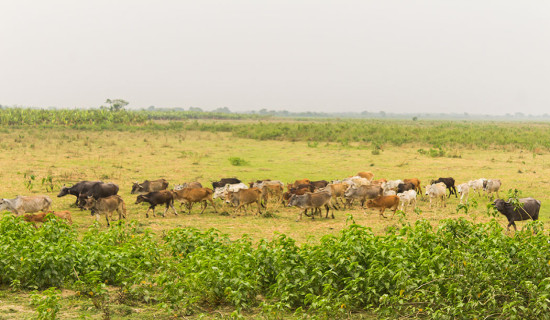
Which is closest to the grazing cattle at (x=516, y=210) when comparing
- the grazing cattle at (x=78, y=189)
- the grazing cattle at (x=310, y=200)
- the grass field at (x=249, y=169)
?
the grass field at (x=249, y=169)

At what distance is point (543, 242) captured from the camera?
7.05 meters

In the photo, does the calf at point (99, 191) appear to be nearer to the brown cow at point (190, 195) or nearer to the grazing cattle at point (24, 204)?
the grazing cattle at point (24, 204)

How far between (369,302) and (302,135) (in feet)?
130

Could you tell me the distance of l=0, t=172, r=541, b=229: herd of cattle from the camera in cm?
1308

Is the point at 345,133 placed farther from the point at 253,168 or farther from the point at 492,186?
the point at 492,186

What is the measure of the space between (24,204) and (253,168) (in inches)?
563

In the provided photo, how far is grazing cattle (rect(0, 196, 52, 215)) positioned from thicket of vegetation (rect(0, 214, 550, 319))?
5447mm

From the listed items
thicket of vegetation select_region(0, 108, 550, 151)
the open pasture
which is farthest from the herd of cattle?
thicket of vegetation select_region(0, 108, 550, 151)

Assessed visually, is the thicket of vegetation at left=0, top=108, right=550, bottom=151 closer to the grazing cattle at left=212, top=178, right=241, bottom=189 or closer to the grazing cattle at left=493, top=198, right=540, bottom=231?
the grazing cattle at left=212, top=178, right=241, bottom=189

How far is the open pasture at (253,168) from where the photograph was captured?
45.9ft

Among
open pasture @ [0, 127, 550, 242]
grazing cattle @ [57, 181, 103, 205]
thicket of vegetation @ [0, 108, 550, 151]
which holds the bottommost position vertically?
open pasture @ [0, 127, 550, 242]

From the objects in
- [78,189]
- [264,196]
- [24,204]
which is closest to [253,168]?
[264,196]

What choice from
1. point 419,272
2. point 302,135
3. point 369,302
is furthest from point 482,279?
point 302,135

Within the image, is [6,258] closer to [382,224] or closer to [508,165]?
[382,224]
